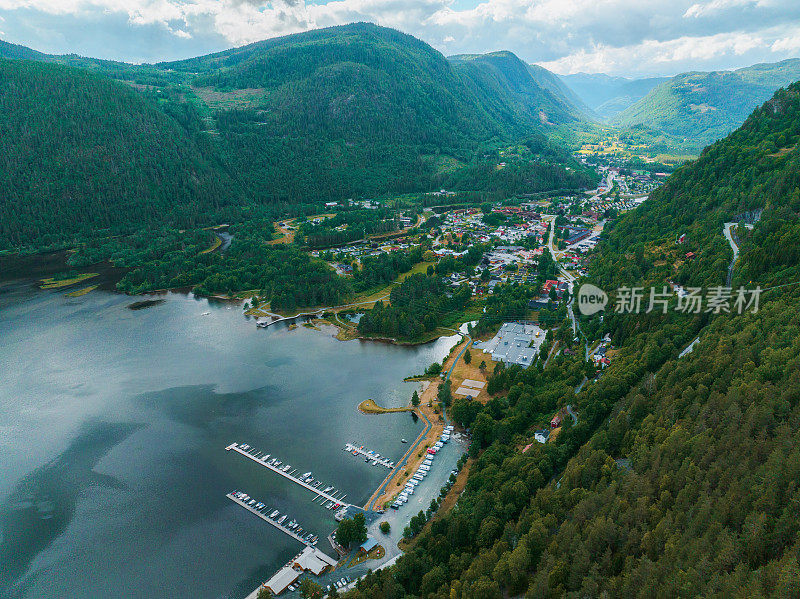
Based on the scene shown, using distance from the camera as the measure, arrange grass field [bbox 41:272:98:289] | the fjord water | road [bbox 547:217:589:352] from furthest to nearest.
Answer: grass field [bbox 41:272:98:289]
road [bbox 547:217:589:352]
the fjord water

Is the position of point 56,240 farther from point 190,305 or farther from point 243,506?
point 243,506

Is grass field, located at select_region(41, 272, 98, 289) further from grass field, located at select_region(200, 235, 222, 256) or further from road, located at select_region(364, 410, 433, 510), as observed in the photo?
road, located at select_region(364, 410, 433, 510)

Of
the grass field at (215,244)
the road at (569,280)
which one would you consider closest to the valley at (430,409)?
the road at (569,280)

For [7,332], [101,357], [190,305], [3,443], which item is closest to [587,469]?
[3,443]

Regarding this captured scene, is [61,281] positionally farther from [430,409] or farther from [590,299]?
[590,299]

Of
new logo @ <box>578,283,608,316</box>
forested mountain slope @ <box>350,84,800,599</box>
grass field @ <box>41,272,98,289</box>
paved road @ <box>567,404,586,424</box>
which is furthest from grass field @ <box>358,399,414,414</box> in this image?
grass field @ <box>41,272,98,289</box>
